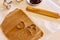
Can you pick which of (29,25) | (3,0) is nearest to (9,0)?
(3,0)

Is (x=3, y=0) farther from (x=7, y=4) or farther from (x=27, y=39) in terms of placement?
(x=27, y=39)

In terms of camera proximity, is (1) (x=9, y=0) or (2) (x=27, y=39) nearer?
(2) (x=27, y=39)

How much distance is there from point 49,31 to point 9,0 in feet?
0.81

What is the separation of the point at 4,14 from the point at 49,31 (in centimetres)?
21

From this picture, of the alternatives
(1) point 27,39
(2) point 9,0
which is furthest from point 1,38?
(2) point 9,0

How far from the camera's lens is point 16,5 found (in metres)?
0.75

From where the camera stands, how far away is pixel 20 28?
2.17 ft

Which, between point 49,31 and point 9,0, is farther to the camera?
point 9,0

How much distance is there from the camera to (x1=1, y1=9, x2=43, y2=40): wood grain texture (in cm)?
64

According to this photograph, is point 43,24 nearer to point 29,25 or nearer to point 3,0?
point 29,25

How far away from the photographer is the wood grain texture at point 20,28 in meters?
0.64

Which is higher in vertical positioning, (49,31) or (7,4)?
(7,4)

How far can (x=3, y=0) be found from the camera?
29.8 inches

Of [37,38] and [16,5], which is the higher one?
[16,5]
